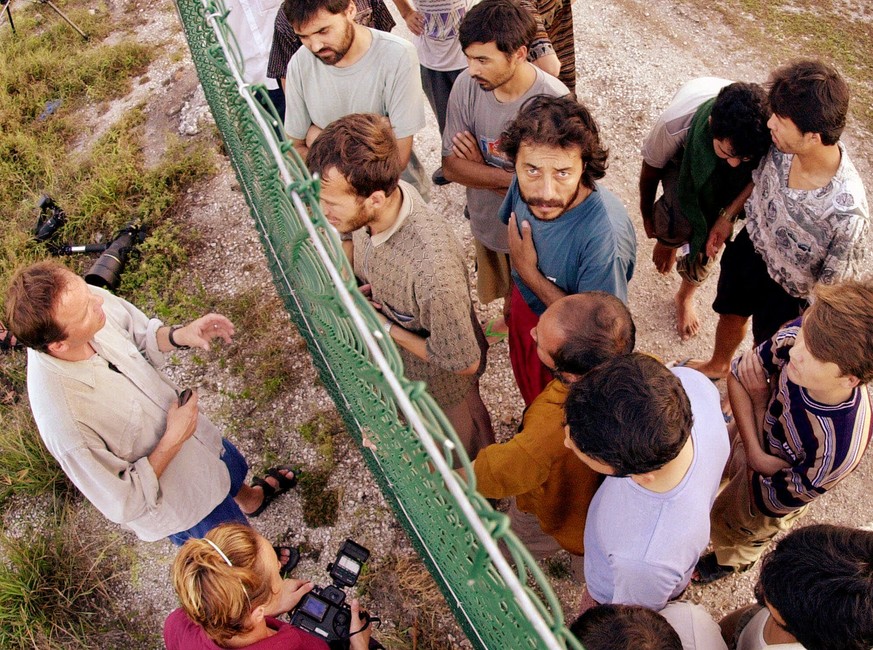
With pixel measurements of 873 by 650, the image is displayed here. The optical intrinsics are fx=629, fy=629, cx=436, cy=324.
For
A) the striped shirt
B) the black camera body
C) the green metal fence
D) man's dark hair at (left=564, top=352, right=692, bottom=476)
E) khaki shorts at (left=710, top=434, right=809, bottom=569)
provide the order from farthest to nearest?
the black camera body
khaki shorts at (left=710, top=434, right=809, bottom=569)
the striped shirt
man's dark hair at (left=564, top=352, right=692, bottom=476)
the green metal fence

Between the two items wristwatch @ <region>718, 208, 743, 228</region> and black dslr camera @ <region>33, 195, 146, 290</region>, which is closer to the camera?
wristwatch @ <region>718, 208, 743, 228</region>

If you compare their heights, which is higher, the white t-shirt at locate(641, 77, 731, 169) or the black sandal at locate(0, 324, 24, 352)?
the white t-shirt at locate(641, 77, 731, 169)

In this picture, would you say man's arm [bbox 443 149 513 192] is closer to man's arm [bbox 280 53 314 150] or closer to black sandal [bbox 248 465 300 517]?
man's arm [bbox 280 53 314 150]

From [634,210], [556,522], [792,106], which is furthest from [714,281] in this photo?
[556,522]

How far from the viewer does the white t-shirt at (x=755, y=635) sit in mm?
1773

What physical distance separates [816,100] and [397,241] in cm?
157

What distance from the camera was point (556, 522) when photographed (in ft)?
7.34

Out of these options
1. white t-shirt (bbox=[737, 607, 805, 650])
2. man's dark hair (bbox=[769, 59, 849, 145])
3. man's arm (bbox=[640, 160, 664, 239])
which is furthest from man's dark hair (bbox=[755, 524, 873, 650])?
man's arm (bbox=[640, 160, 664, 239])

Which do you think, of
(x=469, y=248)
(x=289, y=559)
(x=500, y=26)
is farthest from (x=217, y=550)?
(x=469, y=248)

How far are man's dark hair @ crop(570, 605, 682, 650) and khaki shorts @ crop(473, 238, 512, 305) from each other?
7.24 feet

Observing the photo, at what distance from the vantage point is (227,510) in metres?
2.91

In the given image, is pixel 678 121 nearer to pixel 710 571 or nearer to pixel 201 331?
pixel 710 571

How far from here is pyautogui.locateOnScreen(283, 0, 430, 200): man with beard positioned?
2.84 meters

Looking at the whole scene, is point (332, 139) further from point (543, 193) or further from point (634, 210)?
point (634, 210)
